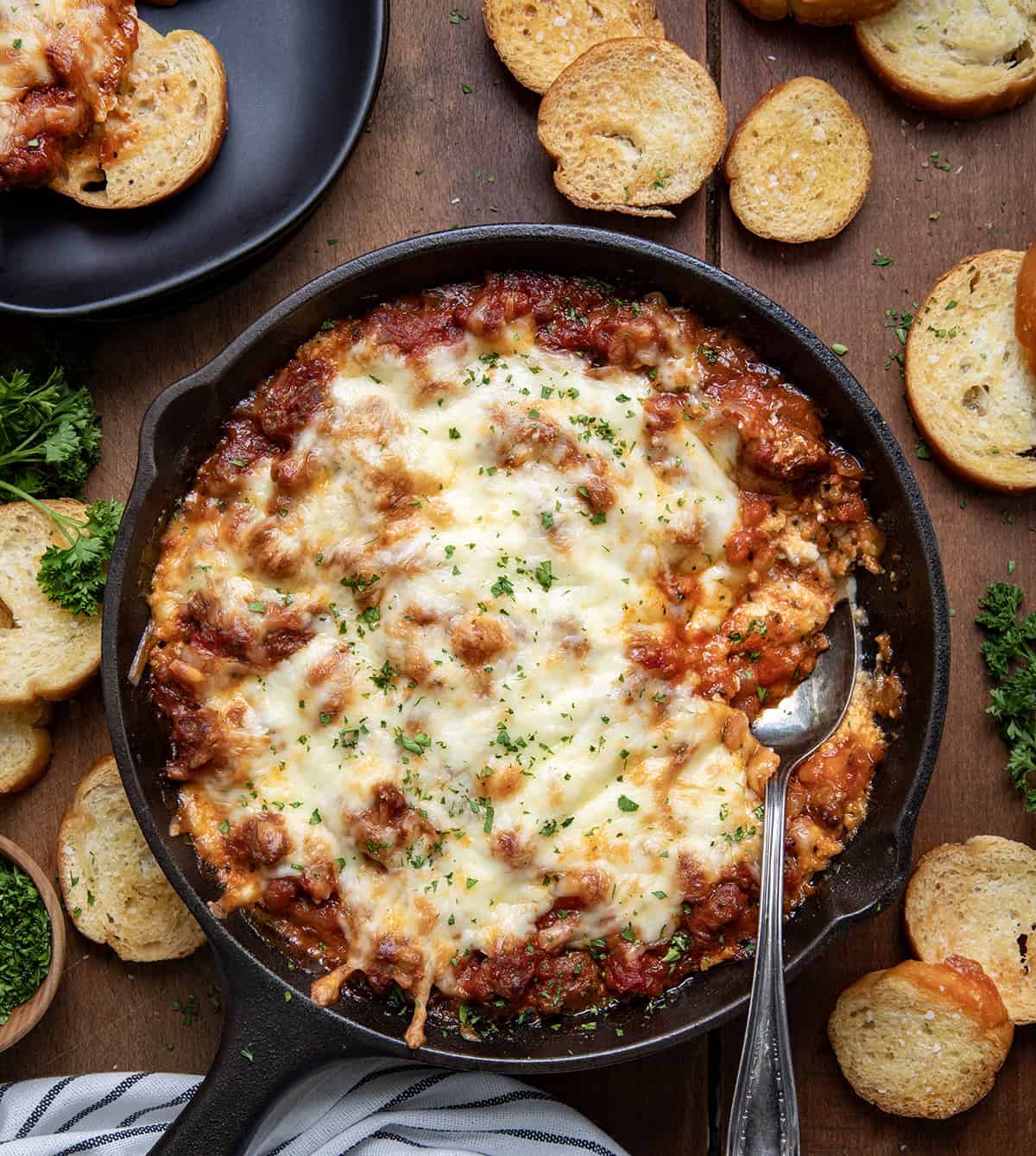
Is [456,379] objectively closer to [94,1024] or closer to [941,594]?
[941,594]

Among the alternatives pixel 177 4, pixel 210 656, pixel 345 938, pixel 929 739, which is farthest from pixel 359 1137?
pixel 177 4

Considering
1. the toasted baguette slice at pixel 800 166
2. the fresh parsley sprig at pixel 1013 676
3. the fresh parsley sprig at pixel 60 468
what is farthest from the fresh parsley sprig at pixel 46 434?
the fresh parsley sprig at pixel 1013 676

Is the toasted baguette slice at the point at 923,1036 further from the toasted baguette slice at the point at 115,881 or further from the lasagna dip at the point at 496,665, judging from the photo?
the toasted baguette slice at the point at 115,881

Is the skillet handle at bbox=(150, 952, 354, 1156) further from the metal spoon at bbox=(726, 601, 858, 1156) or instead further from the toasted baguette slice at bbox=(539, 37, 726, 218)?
the toasted baguette slice at bbox=(539, 37, 726, 218)

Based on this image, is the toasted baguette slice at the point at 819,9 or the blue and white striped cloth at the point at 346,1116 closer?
the blue and white striped cloth at the point at 346,1116

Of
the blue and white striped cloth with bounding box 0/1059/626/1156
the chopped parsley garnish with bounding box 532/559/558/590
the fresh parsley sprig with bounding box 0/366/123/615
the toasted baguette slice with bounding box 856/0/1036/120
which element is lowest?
the blue and white striped cloth with bounding box 0/1059/626/1156

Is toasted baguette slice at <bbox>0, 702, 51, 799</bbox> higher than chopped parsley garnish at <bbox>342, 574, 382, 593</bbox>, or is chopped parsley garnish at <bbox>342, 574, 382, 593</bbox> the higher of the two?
chopped parsley garnish at <bbox>342, 574, 382, 593</bbox>

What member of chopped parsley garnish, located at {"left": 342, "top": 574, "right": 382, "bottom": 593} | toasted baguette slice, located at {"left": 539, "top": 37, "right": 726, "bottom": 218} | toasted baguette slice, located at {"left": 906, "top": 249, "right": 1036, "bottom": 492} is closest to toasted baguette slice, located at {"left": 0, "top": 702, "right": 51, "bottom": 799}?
chopped parsley garnish, located at {"left": 342, "top": 574, "right": 382, "bottom": 593}
